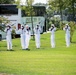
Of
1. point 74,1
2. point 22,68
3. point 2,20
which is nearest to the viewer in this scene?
point 22,68

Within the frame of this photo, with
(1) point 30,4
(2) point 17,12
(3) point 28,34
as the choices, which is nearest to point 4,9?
(2) point 17,12

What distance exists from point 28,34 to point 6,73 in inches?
540

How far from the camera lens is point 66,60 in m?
19.3

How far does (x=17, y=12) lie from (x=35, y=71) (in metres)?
31.6

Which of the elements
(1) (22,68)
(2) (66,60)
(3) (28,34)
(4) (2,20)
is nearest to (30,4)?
(4) (2,20)

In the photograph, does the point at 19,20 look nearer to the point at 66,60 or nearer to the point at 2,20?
the point at 2,20

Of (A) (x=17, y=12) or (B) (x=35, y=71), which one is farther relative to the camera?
(A) (x=17, y=12)

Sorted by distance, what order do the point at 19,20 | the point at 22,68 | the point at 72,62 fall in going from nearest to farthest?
the point at 22,68 < the point at 72,62 < the point at 19,20

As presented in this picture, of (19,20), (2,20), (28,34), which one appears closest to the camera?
(28,34)

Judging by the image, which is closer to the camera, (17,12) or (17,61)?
(17,61)

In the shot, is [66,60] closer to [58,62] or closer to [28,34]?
[58,62]

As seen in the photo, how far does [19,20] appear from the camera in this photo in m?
45.9

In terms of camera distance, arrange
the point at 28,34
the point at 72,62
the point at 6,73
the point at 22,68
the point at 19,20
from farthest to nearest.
Answer: the point at 19,20 < the point at 28,34 < the point at 72,62 < the point at 22,68 < the point at 6,73

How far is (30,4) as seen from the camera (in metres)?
39.9
